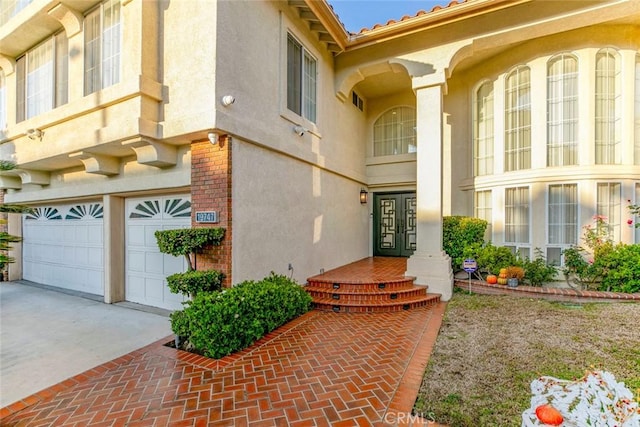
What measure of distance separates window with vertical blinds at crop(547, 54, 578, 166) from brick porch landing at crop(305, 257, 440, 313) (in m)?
5.27

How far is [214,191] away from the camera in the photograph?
5.44 meters

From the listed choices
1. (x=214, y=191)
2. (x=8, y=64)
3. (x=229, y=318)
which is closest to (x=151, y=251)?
(x=214, y=191)

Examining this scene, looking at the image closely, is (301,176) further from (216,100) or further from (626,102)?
(626,102)

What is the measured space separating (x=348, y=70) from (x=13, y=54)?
964 centimetres

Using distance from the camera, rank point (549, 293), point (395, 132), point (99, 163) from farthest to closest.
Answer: point (395, 132), point (549, 293), point (99, 163)

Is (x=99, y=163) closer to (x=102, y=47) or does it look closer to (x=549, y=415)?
(x=102, y=47)

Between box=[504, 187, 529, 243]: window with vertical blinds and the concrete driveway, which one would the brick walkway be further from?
box=[504, 187, 529, 243]: window with vertical blinds

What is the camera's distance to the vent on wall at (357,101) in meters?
10.6

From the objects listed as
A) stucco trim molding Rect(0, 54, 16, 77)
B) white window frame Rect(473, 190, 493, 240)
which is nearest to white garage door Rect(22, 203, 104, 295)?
stucco trim molding Rect(0, 54, 16, 77)

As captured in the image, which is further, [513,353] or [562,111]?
[562,111]

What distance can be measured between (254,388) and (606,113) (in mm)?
10463

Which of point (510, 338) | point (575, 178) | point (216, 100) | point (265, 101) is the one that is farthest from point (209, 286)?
point (575, 178)

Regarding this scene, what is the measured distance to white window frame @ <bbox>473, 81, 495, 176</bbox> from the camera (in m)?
9.26

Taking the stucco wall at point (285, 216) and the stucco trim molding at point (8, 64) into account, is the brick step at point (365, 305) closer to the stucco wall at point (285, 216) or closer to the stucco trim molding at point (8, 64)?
the stucco wall at point (285, 216)
